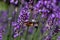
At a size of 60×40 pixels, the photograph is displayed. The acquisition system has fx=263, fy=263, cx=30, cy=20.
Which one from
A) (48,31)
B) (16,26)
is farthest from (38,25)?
(16,26)

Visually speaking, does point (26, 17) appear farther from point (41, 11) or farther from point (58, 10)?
point (58, 10)

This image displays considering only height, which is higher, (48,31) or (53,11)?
(53,11)

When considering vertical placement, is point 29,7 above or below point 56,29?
above

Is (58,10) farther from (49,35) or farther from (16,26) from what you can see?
(16,26)

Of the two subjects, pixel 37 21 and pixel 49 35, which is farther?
pixel 37 21

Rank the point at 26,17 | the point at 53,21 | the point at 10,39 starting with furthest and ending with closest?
the point at 10,39 < the point at 53,21 < the point at 26,17

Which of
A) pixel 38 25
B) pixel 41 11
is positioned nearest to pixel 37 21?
pixel 38 25

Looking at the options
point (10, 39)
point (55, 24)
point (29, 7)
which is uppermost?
point (29, 7)

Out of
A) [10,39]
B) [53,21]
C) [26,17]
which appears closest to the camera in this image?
[26,17]

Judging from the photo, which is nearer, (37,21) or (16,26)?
(16,26)
